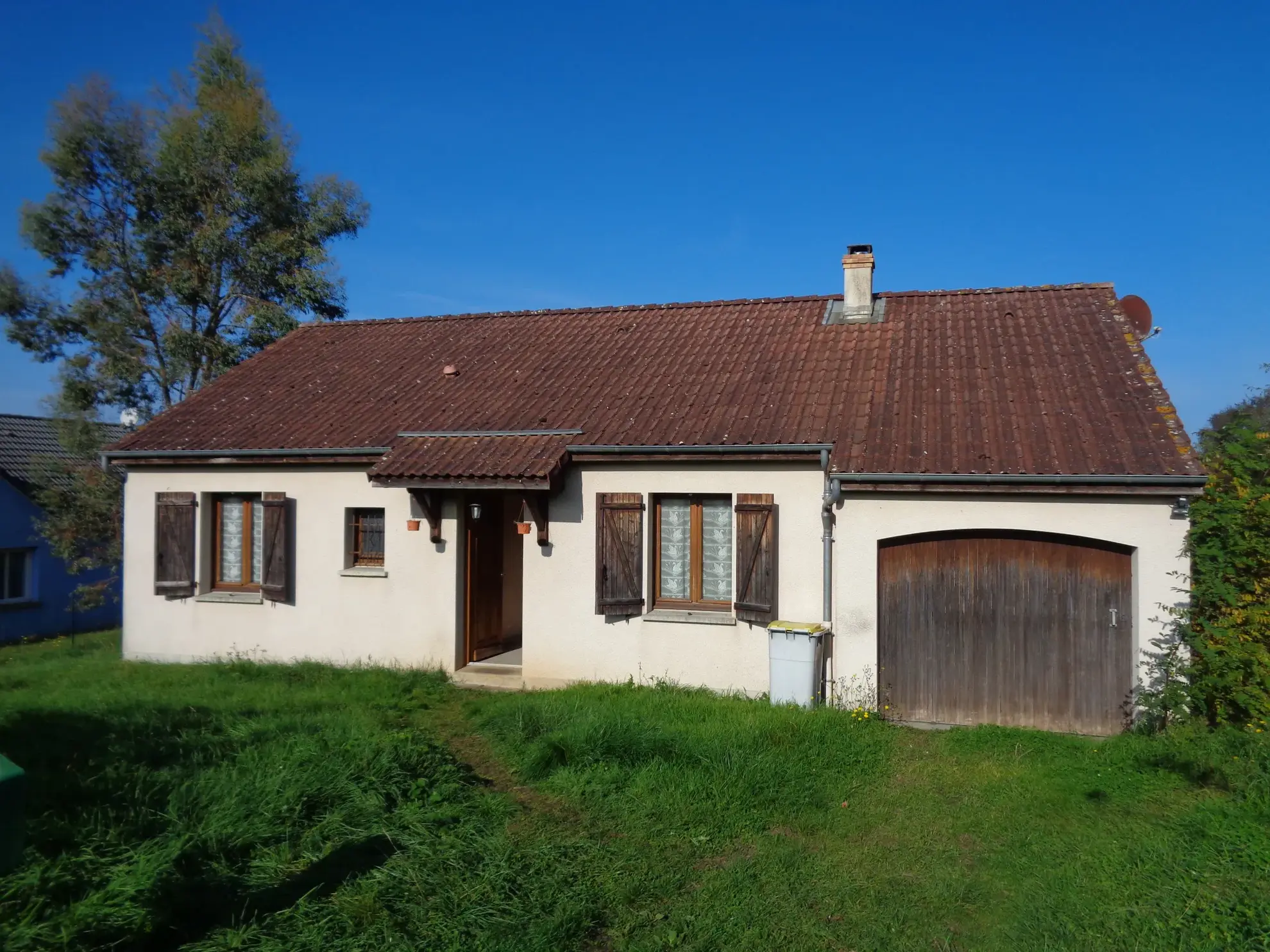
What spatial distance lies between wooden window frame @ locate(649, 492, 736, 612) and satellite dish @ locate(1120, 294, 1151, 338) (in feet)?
21.5

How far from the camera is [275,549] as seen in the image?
11312 millimetres

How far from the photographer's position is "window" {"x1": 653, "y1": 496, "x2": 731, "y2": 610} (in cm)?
995

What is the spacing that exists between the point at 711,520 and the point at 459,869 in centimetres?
569

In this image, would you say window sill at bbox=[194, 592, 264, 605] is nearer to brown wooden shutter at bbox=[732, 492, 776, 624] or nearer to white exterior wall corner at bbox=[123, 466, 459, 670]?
white exterior wall corner at bbox=[123, 466, 459, 670]

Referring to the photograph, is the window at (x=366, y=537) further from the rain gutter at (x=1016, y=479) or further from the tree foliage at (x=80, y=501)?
the tree foliage at (x=80, y=501)

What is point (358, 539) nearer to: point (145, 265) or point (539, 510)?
point (539, 510)

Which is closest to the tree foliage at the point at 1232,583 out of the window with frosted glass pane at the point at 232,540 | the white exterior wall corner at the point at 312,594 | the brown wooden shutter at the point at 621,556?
the brown wooden shutter at the point at 621,556

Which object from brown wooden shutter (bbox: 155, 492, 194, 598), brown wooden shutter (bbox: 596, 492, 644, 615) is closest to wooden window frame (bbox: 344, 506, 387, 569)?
brown wooden shutter (bbox: 155, 492, 194, 598)

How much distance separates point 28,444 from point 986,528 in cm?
2217

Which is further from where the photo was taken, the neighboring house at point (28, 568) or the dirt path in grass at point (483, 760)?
the neighboring house at point (28, 568)

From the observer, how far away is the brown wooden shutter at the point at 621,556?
32.4 feet

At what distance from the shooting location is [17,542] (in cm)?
1977

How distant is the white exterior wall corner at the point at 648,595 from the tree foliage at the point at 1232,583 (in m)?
3.43

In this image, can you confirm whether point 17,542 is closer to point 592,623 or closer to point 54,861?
point 592,623
